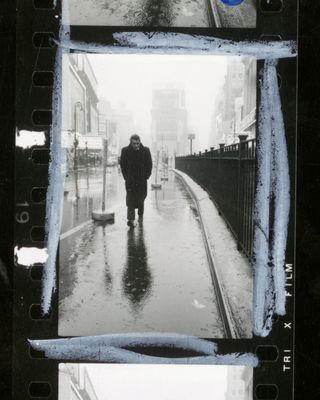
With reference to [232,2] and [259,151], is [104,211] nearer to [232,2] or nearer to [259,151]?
[259,151]

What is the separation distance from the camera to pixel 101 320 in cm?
258

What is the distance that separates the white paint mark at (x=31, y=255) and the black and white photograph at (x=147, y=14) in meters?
1.09

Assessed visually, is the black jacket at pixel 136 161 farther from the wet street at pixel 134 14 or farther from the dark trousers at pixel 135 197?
the wet street at pixel 134 14

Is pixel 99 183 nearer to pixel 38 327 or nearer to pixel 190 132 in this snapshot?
pixel 190 132

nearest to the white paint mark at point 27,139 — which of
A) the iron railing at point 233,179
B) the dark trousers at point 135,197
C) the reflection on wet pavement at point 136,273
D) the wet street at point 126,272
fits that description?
the wet street at point 126,272

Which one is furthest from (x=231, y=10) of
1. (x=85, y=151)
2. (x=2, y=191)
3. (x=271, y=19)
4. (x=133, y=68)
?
(x=2, y=191)

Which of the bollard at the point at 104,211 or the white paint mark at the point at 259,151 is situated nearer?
the white paint mark at the point at 259,151

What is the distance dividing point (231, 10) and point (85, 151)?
0.97m

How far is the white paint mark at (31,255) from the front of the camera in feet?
8.21

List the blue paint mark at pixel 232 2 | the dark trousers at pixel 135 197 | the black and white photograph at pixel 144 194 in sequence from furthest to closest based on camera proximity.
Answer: the dark trousers at pixel 135 197 → the black and white photograph at pixel 144 194 → the blue paint mark at pixel 232 2

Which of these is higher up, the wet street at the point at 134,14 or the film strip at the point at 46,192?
the wet street at the point at 134,14

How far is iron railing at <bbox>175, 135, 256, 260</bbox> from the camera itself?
270 centimetres

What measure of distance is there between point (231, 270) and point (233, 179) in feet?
2.61

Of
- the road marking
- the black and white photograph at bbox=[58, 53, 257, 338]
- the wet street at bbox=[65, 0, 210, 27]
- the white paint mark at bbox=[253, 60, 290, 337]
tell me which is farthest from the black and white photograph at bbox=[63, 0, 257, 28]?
the road marking
